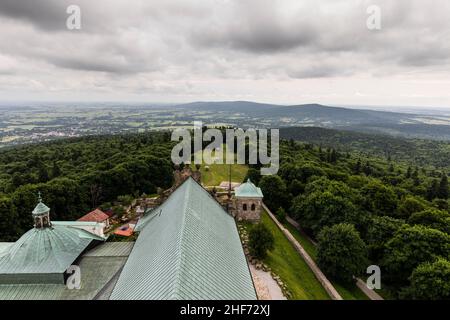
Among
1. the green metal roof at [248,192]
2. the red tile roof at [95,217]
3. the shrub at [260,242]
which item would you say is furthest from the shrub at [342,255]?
the red tile roof at [95,217]

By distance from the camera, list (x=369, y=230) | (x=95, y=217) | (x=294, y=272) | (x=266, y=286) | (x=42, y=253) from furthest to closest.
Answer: (x=95, y=217) < (x=369, y=230) < (x=294, y=272) < (x=266, y=286) < (x=42, y=253)

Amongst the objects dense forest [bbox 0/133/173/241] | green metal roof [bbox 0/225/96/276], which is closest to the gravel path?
green metal roof [bbox 0/225/96/276]

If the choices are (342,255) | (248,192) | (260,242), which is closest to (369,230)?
(342,255)

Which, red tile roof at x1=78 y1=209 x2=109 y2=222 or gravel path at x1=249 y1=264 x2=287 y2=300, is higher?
red tile roof at x1=78 y1=209 x2=109 y2=222

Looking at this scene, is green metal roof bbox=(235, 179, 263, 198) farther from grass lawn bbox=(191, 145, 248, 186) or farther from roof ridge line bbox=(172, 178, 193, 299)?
grass lawn bbox=(191, 145, 248, 186)

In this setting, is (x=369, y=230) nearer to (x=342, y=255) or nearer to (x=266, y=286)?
(x=342, y=255)
